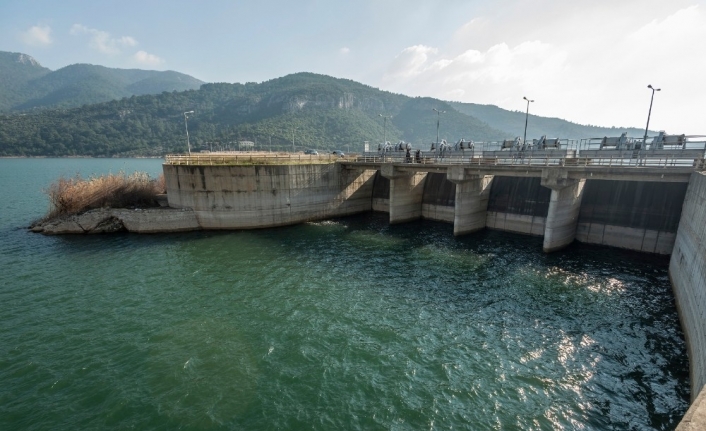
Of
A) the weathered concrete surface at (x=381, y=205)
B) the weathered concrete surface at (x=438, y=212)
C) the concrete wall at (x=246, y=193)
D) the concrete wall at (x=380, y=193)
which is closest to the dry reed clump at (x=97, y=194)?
the concrete wall at (x=246, y=193)

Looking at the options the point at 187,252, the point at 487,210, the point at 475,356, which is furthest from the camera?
the point at 487,210

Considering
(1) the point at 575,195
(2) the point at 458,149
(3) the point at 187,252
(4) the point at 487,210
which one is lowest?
(3) the point at 187,252

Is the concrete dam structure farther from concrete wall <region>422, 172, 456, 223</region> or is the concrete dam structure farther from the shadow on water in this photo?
the shadow on water

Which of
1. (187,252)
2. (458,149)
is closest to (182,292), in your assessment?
(187,252)

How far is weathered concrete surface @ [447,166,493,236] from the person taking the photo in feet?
116

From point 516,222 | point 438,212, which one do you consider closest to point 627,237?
point 516,222

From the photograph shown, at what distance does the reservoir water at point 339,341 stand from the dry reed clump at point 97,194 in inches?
349

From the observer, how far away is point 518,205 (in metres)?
36.8

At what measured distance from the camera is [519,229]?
3634cm

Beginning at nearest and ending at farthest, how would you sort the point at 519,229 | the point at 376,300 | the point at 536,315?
the point at 536,315, the point at 376,300, the point at 519,229

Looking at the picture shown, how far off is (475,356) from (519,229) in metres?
25.1

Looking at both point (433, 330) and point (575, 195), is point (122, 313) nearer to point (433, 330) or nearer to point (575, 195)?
point (433, 330)

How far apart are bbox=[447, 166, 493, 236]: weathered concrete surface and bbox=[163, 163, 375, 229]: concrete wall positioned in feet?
59.6

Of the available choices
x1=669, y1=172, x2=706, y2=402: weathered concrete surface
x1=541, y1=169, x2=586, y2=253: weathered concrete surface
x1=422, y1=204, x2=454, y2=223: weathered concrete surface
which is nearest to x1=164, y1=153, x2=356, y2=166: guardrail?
x1=422, y1=204, x2=454, y2=223: weathered concrete surface
